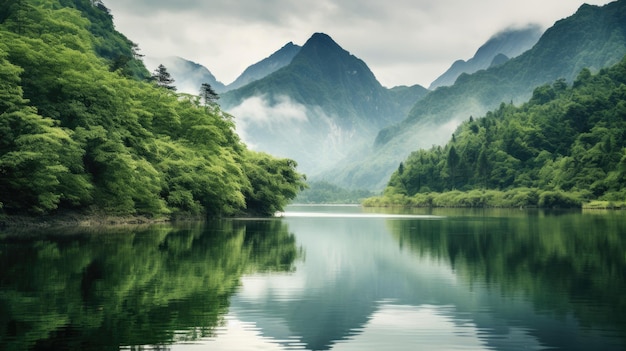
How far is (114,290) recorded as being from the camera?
2114cm

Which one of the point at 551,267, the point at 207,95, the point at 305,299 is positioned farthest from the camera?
the point at 207,95

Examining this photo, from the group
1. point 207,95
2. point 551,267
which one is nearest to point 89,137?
point 551,267

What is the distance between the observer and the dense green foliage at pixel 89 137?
48.3 metres

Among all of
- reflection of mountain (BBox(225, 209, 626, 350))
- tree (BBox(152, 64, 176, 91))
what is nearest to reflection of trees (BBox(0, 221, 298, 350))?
reflection of mountain (BBox(225, 209, 626, 350))

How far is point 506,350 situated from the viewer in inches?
560

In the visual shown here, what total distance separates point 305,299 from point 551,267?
13490 millimetres

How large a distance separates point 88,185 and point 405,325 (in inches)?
1726

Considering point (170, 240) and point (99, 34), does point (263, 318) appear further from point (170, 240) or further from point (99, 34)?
point (99, 34)

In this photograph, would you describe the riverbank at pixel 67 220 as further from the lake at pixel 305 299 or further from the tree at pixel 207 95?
the tree at pixel 207 95

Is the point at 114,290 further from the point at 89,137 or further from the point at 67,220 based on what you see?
the point at 67,220

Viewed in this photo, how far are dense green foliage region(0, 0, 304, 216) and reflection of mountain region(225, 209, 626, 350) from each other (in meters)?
25.8

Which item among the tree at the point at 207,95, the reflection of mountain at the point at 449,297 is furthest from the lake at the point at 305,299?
the tree at the point at 207,95

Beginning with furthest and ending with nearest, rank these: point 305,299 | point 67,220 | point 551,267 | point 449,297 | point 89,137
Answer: point 67,220, point 89,137, point 551,267, point 449,297, point 305,299

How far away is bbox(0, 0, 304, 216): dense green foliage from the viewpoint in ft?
159
